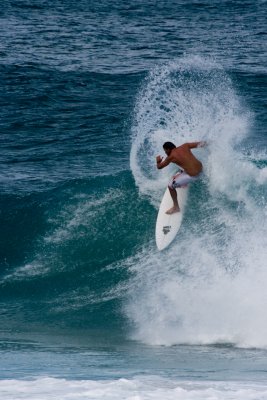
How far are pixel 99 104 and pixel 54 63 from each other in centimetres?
437

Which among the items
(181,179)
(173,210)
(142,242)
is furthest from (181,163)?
(142,242)

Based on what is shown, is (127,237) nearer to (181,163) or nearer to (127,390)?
(181,163)

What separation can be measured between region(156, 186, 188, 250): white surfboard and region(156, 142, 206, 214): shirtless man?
0.38 ft

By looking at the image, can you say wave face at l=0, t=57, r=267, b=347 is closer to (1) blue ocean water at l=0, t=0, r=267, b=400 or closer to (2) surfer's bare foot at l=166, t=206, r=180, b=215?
(1) blue ocean water at l=0, t=0, r=267, b=400

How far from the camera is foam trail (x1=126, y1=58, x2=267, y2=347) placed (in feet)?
47.9

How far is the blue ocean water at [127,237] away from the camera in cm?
1209

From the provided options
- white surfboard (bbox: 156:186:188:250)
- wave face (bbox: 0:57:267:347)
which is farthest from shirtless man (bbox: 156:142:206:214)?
wave face (bbox: 0:57:267:347)

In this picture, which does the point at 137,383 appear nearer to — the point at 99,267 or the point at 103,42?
the point at 99,267

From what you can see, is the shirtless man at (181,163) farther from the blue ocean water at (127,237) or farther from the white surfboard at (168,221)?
the blue ocean water at (127,237)

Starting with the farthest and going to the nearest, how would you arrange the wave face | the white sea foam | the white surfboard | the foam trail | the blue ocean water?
the white surfboard
the wave face
the foam trail
the blue ocean water
the white sea foam

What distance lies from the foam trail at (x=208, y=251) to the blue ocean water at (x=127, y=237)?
0.03 meters

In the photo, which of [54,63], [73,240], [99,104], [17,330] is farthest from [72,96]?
[17,330]

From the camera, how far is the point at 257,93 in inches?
1081

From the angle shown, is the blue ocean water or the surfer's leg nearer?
the blue ocean water
